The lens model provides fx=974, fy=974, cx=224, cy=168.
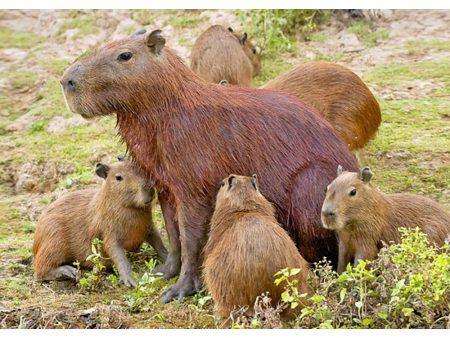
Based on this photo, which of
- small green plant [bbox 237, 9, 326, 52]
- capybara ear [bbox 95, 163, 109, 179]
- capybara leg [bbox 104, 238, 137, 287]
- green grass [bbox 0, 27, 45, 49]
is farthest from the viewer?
green grass [bbox 0, 27, 45, 49]

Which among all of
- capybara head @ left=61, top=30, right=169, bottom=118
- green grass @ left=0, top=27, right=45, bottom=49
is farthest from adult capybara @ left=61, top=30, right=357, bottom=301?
green grass @ left=0, top=27, right=45, bottom=49

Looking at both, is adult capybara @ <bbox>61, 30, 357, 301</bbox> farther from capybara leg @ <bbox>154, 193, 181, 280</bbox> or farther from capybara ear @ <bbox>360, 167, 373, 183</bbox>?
capybara ear @ <bbox>360, 167, 373, 183</bbox>

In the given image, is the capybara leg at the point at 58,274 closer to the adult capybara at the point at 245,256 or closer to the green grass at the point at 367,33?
the adult capybara at the point at 245,256

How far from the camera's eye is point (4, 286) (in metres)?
7.46

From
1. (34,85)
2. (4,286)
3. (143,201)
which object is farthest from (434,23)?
(4,286)

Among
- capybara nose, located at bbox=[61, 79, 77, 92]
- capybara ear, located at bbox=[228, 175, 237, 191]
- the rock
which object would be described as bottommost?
the rock

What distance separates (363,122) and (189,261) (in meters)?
2.76

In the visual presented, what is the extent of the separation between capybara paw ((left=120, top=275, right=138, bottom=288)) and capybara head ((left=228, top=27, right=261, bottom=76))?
4300 mm

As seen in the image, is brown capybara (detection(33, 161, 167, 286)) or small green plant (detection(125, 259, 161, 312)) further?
brown capybara (detection(33, 161, 167, 286))

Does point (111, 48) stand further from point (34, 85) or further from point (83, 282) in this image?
point (34, 85)

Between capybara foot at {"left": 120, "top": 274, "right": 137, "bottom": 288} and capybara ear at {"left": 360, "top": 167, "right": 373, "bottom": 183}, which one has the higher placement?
capybara ear at {"left": 360, "top": 167, "right": 373, "bottom": 183}

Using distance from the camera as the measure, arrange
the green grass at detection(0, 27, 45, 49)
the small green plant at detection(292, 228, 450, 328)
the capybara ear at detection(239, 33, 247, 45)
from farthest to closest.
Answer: the green grass at detection(0, 27, 45, 49), the capybara ear at detection(239, 33, 247, 45), the small green plant at detection(292, 228, 450, 328)

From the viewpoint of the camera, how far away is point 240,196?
6.72 metres

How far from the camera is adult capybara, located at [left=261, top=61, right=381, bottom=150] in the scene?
8914mm
